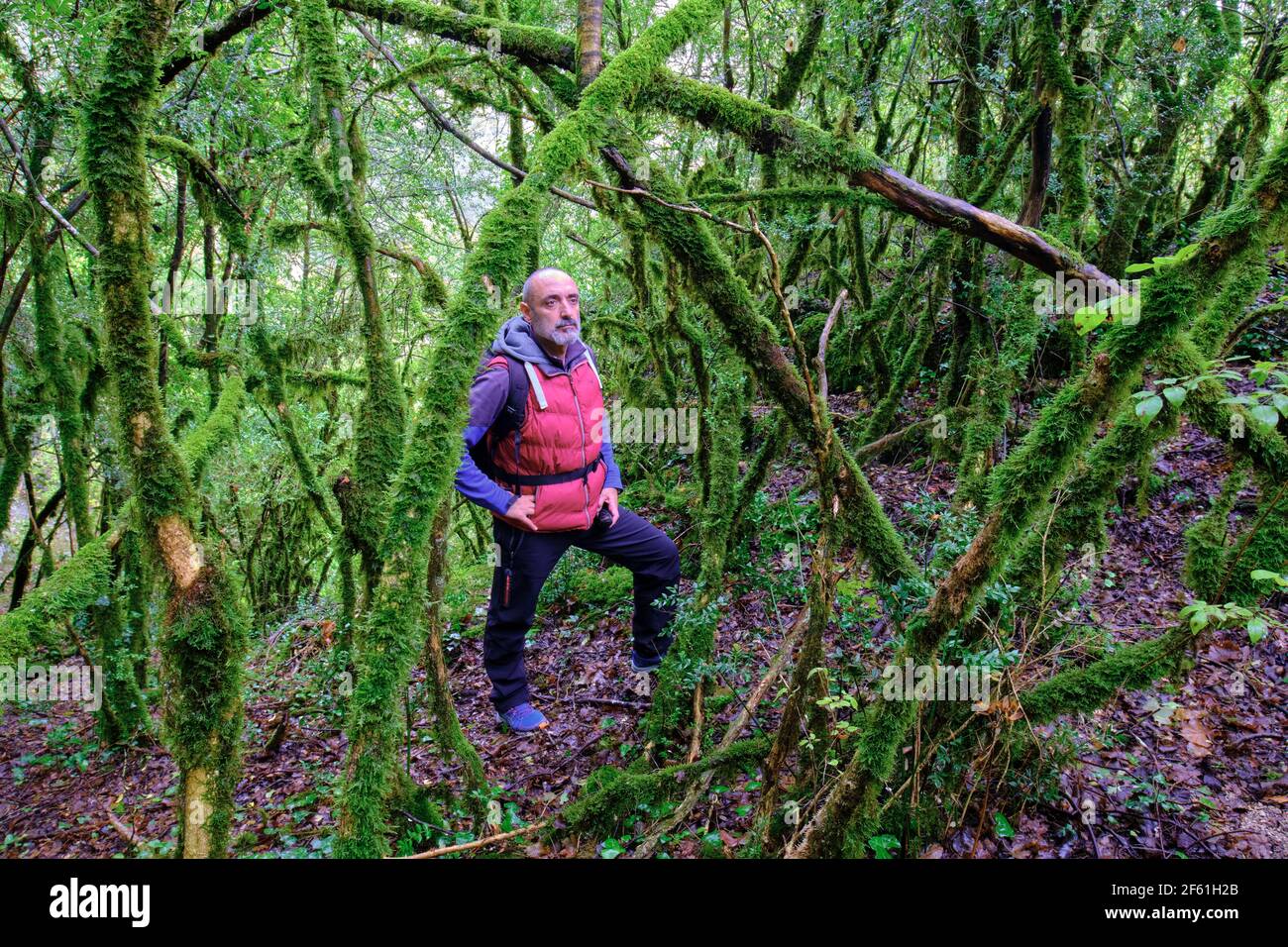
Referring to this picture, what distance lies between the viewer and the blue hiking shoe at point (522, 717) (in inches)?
180

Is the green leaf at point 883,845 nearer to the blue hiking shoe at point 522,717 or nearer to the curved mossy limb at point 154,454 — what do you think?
the blue hiking shoe at point 522,717

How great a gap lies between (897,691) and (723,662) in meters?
1.32

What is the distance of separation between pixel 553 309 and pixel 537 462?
0.93 m

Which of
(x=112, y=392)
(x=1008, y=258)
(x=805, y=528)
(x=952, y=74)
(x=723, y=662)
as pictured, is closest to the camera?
(x=112, y=392)

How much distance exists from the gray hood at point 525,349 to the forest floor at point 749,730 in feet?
6.80

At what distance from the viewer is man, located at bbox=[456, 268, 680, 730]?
3807mm

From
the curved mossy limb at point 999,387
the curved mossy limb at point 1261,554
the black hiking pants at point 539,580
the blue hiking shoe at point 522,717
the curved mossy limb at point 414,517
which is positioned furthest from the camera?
the curved mossy limb at point 999,387

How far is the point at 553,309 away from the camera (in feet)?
12.9

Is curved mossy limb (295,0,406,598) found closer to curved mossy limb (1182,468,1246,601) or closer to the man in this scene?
the man

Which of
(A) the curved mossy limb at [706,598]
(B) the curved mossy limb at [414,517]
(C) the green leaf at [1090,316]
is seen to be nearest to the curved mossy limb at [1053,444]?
(C) the green leaf at [1090,316]

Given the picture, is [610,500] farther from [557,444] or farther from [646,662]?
[646,662]

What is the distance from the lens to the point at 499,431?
393cm
